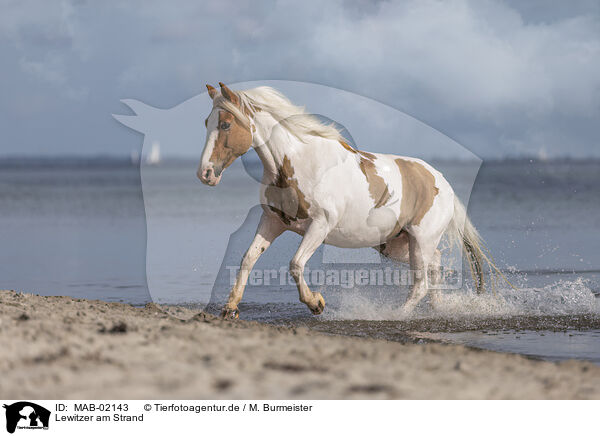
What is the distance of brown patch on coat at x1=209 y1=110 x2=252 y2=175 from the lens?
5742mm

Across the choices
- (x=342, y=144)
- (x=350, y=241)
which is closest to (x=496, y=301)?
(x=350, y=241)

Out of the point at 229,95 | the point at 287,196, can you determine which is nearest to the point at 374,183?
the point at 287,196

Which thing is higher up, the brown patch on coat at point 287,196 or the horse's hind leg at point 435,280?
the brown patch on coat at point 287,196

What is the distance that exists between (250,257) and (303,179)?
2.49 feet

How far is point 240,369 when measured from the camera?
336 centimetres

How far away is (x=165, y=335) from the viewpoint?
4098 mm

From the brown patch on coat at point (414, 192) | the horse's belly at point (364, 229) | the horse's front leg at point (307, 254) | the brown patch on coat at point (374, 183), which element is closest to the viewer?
the horse's front leg at point (307, 254)

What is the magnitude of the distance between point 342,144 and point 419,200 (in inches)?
40.6

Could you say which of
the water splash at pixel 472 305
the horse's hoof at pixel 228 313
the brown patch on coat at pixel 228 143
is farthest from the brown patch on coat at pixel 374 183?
the horse's hoof at pixel 228 313

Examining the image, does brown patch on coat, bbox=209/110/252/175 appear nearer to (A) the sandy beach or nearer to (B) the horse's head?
(B) the horse's head

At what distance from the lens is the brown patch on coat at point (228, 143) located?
574 cm

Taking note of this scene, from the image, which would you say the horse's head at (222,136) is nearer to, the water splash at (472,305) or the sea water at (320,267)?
the sea water at (320,267)
